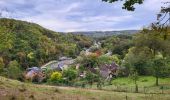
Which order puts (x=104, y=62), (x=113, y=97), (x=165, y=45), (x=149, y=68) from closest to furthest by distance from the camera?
1. (x=113, y=97)
2. (x=149, y=68)
3. (x=165, y=45)
4. (x=104, y=62)

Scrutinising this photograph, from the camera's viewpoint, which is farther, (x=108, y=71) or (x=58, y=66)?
(x=58, y=66)

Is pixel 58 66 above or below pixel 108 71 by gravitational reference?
below

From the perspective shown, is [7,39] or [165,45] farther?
[165,45]

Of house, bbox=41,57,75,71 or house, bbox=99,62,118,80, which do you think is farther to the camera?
house, bbox=41,57,75,71

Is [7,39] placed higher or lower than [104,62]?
higher

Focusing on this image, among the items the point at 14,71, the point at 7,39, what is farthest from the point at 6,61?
the point at 7,39

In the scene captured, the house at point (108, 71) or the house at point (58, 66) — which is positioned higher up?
the house at point (108, 71)

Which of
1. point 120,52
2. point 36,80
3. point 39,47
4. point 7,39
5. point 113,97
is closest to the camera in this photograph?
point 113,97

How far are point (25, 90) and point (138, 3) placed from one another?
20013mm

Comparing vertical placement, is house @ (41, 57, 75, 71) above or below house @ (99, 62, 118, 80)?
below

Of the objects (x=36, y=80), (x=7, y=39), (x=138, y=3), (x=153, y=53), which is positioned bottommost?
(x=36, y=80)

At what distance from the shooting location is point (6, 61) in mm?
150750

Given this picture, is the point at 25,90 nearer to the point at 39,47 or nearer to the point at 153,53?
the point at 153,53

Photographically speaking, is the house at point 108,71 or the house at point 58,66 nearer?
the house at point 108,71
